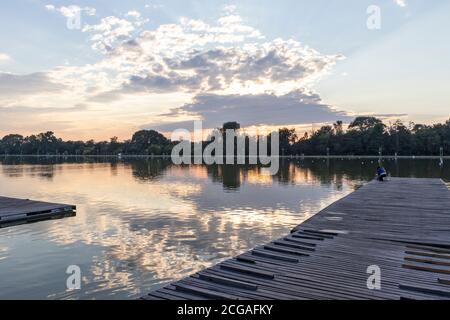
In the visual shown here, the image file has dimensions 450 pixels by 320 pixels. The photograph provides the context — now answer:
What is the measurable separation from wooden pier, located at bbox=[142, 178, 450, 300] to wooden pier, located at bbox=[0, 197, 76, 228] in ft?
50.6

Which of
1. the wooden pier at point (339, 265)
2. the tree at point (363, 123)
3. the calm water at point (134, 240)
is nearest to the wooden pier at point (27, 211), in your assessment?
the calm water at point (134, 240)

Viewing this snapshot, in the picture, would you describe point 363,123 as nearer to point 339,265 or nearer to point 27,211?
point 27,211

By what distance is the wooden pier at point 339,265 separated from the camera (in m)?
7.67

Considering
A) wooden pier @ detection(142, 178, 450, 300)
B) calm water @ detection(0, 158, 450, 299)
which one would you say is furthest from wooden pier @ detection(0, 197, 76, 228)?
wooden pier @ detection(142, 178, 450, 300)

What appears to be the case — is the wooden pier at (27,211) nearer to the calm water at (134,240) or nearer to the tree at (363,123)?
the calm water at (134,240)

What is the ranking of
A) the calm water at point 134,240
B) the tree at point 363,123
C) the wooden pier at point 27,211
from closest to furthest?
the calm water at point 134,240
the wooden pier at point 27,211
the tree at point 363,123

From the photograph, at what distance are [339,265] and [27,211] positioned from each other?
18.7 m

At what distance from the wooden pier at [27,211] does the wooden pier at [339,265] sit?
1542 cm

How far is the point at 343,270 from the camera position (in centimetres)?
911

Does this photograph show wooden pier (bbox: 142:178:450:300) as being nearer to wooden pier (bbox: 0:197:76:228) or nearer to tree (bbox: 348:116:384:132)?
wooden pier (bbox: 0:197:76:228)

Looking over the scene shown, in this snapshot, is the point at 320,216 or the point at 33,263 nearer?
the point at 33,263
